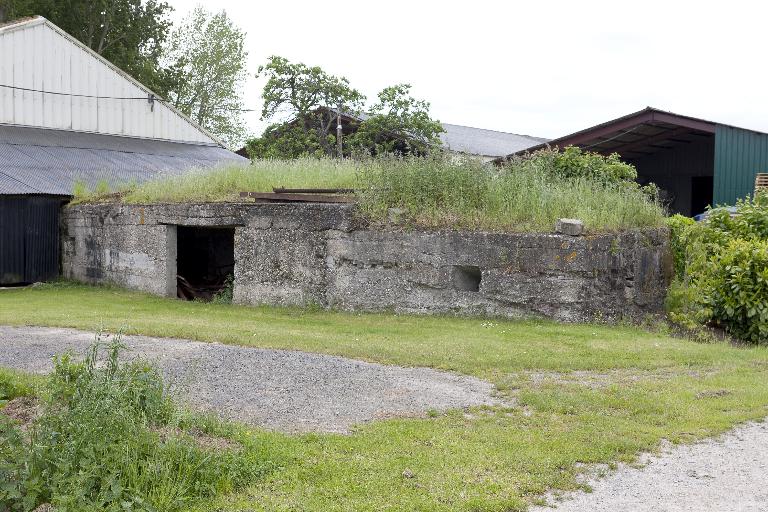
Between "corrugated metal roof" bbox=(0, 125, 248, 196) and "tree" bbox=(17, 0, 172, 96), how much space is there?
10.0 metres

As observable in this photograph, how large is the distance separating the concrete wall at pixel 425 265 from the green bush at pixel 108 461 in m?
6.67

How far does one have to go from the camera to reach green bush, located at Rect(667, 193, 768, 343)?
10.6 m

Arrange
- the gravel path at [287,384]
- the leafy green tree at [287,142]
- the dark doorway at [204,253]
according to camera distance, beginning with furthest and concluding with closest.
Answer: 1. the leafy green tree at [287,142]
2. the dark doorway at [204,253]
3. the gravel path at [287,384]

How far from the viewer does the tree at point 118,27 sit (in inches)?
1255

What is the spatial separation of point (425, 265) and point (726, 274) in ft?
14.2

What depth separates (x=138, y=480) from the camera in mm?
4375

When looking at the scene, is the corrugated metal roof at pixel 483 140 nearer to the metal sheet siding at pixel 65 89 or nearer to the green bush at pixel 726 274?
the metal sheet siding at pixel 65 89

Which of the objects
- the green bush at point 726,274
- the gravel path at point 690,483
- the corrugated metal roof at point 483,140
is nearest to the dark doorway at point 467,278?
the green bush at point 726,274

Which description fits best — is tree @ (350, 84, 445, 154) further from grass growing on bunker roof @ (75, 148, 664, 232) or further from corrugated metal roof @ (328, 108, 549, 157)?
grass growing on bunker roof @ (75, 148, 664, 232)

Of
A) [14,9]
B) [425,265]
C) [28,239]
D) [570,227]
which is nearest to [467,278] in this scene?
[425,265]

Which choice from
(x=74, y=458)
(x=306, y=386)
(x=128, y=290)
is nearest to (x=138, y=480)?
(x=74, y=458)

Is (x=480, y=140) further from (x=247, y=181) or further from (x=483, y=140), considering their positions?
Answer: (x=247, y=181)

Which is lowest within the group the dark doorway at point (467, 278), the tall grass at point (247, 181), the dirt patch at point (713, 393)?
the dirt patch at point (713, 393)

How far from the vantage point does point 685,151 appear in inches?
927
